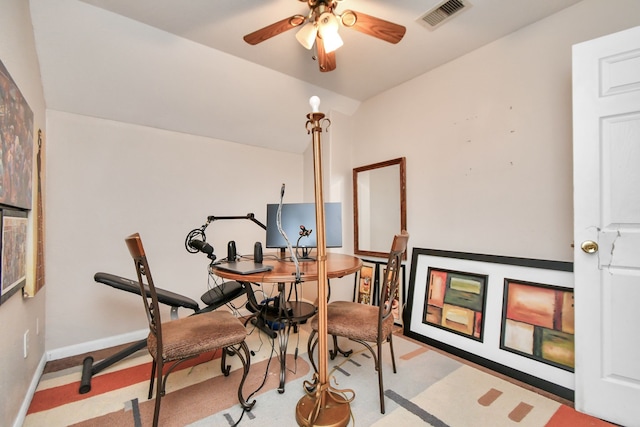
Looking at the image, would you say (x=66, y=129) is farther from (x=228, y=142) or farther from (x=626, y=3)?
(x=626, y=3)

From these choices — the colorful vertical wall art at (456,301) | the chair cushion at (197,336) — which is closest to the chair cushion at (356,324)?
the chair cushion at (197,336)

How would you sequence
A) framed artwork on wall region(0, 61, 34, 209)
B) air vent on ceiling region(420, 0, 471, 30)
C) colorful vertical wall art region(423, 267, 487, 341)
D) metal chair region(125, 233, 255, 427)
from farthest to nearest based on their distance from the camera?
1. colorful vertical wall art region(423, 267, 487, 341)
2. air vent on ceiling region(420, 0, 471, 30)
3. metal chair region(125, 233, 255, 427)
4. framed artwork on wall region(0, 61, 34, 209)

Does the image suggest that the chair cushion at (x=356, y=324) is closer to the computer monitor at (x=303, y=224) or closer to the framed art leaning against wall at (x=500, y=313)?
the computer monitor at (x=303, y=224)

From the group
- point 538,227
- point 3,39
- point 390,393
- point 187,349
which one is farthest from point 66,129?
point 538,227

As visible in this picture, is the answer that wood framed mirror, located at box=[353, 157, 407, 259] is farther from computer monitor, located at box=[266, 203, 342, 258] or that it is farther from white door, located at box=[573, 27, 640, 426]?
white door, located at box=[573, 27, 640, 426]

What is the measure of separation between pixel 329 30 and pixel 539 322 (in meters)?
2.34

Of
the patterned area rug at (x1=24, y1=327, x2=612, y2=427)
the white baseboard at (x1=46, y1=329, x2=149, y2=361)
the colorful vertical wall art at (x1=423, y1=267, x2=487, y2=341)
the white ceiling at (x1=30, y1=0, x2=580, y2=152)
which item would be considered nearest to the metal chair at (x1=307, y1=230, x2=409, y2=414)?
the patterned area rug at (x1=24, y1=327, x2=612, y2=427)

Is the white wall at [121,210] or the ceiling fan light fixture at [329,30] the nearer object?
the ceiling fan light fixture at [329,30]

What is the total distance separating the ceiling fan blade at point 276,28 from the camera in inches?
60.5

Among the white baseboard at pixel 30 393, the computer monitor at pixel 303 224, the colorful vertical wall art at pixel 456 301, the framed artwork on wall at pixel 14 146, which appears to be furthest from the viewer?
the computer monitor at pixel 303 224

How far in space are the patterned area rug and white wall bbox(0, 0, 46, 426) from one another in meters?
0.22

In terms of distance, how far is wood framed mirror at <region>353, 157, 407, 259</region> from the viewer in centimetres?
276

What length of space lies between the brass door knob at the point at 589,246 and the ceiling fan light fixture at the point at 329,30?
187 cm

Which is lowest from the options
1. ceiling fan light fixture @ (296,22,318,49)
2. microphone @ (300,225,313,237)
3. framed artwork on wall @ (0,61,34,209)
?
microphone @ (300,225,313,237)
